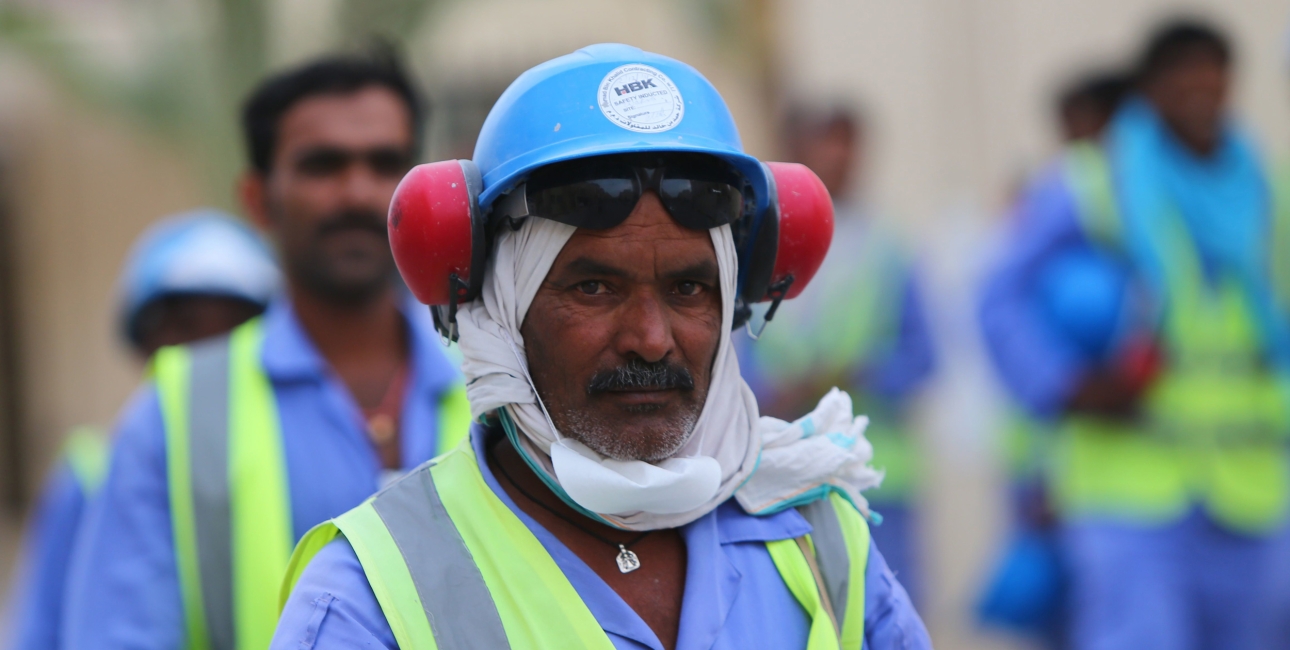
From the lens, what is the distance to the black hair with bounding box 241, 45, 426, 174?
376cm

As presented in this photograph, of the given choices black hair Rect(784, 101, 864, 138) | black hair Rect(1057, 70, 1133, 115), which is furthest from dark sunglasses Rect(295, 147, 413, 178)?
black hair Rect(1057, 70, 1133, 115)

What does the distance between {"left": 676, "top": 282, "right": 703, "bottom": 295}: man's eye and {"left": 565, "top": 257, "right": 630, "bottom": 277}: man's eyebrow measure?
0.36 ft

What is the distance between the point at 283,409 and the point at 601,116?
4.71ft

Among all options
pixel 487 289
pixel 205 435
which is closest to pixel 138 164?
pixel 205 435

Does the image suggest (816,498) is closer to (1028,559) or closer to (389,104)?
(389,104)

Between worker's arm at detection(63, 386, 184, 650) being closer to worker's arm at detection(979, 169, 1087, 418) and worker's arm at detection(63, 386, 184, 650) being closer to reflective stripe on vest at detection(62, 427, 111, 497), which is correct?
reflective stripe on vest at detection(62, 427, 111, 497)

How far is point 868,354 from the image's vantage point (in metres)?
6.87

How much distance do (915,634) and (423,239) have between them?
102 centimetres

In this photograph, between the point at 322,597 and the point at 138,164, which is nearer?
the point at 322,597

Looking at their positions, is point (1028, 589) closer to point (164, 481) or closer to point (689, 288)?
point (164, 481)

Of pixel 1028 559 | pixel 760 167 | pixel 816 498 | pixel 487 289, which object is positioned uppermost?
pixel 760 167

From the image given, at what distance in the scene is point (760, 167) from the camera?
7.92 ft

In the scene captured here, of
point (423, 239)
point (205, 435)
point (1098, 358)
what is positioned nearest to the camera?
point (423, 239)

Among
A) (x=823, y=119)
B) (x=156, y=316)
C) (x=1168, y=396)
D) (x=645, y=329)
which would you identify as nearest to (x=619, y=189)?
(x=645, y=329)
